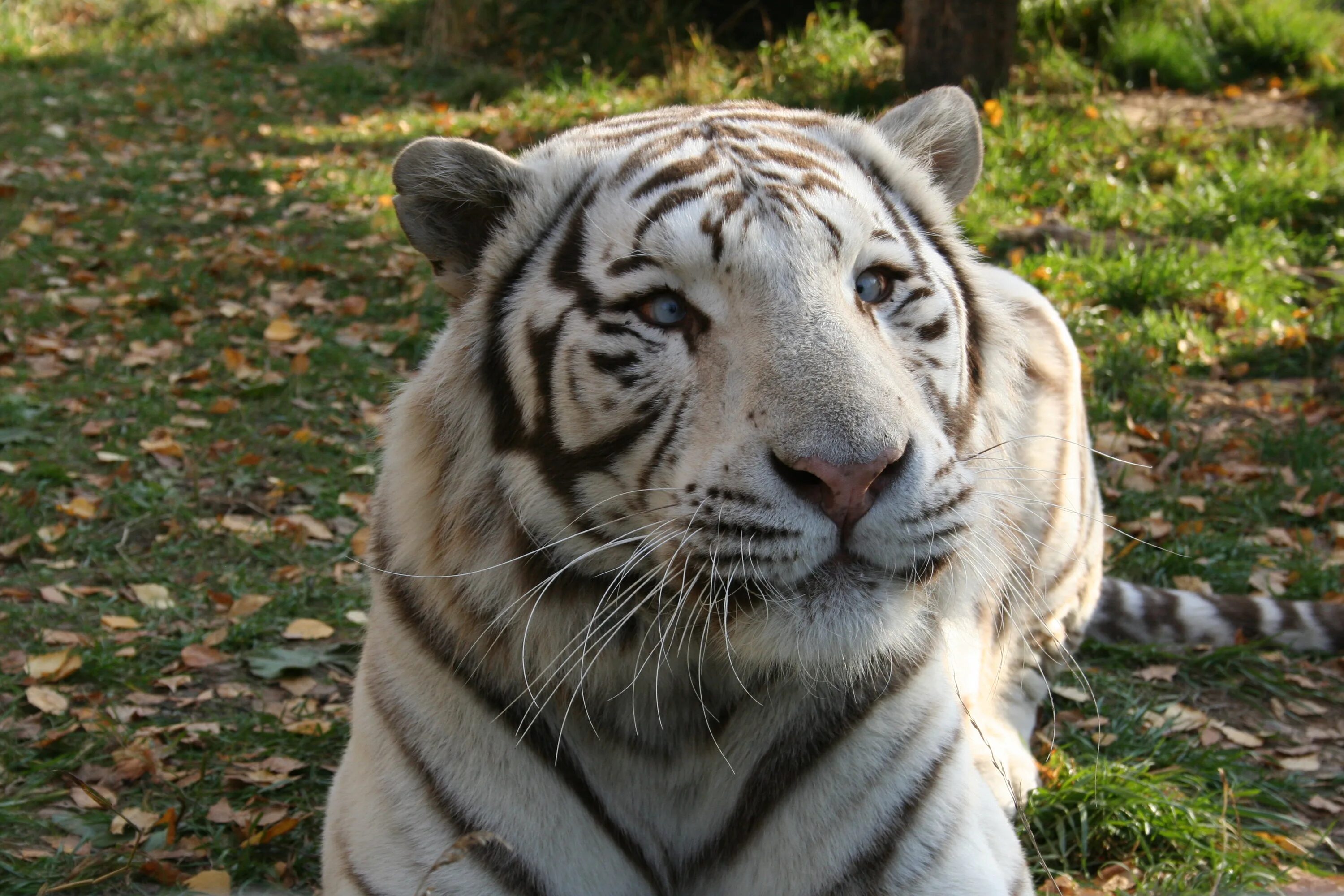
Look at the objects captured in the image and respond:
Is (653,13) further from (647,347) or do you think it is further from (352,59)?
(647,347)

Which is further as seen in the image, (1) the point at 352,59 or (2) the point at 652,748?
(1) the point at 352,59

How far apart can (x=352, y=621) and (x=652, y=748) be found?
2024 mm

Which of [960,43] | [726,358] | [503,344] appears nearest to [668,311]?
[726,358]

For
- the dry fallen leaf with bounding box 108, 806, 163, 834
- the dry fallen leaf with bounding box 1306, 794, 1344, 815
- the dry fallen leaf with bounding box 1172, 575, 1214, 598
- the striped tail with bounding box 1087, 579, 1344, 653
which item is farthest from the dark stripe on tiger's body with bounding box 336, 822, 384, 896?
the dry fallen leaf with bounding box 1172, 575, 1214, 598

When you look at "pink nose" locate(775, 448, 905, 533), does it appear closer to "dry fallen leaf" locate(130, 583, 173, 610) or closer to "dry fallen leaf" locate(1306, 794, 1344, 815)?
"dry fallen leaf" locate(1306, 794, 1344, 815)

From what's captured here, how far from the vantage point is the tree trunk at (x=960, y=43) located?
759cm

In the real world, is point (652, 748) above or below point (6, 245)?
above

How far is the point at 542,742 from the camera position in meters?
2.17

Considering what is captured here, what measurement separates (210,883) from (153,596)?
4.91 feet

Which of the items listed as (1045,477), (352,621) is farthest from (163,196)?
(1045,477)

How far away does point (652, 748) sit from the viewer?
219 centimetres

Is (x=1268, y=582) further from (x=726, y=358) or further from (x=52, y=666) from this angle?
(x=52, y=666)

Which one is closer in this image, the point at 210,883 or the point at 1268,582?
the point at 210,883

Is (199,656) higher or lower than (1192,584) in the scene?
higher
